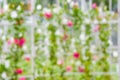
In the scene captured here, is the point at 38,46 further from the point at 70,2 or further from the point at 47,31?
the point at 70,2

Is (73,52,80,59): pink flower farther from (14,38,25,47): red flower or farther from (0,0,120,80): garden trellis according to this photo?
(14,38,25,47): red flower

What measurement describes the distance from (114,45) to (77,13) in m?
0.53

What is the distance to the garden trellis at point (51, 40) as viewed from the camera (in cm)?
360

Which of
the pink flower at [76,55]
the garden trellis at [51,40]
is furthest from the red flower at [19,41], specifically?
the pink flower at [76,55]

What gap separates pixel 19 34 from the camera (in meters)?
3.58

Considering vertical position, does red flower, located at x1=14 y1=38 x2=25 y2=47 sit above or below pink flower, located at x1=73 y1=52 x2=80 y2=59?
above

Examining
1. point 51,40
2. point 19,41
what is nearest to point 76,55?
point 51,40

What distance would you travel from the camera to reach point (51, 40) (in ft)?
12.1

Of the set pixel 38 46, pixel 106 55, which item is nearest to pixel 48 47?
pixel 38 46

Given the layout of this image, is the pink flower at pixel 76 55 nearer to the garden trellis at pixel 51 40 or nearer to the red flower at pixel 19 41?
the garden trellis at pixel 51 40

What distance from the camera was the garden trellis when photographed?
3.60 meters

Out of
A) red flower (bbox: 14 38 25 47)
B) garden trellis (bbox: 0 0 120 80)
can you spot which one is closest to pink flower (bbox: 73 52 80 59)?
garden trellis (bbox: 0 0 120 80)

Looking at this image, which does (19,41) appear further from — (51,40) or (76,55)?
(76,55)

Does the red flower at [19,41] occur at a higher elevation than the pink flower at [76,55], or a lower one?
higher
